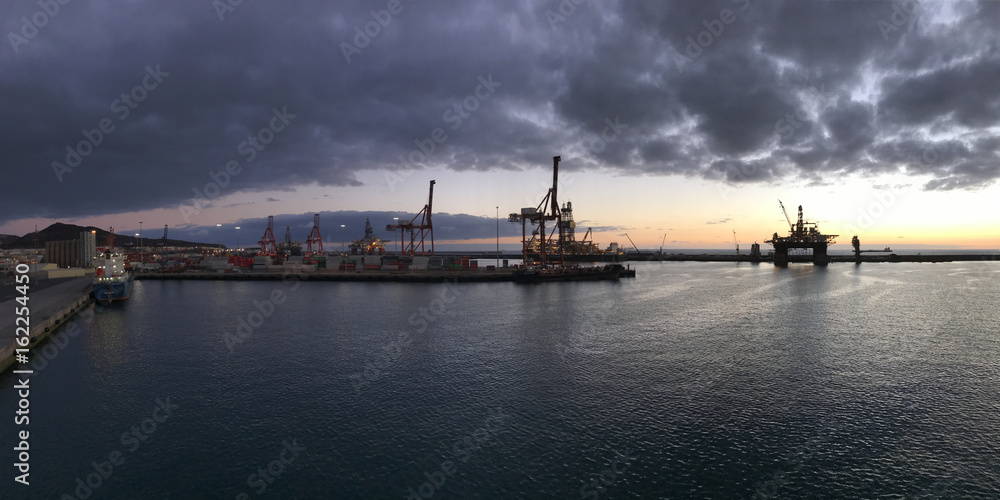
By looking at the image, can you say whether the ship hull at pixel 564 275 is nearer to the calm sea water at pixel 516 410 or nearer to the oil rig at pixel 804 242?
the calm sea water at pixel 516 410

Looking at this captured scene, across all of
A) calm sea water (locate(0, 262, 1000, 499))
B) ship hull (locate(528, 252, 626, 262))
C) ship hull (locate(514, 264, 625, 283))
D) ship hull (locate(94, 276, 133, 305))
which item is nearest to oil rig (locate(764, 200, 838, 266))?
ship hull (locate(528, 252, 626, 262))

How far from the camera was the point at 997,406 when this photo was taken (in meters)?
23.7

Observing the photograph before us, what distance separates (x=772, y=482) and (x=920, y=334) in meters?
37.7

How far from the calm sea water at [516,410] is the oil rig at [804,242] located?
135m

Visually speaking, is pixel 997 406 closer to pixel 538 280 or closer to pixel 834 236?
pixel 538 280

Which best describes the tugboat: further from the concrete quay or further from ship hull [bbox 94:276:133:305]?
the concrete quay

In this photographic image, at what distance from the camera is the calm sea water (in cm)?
1670

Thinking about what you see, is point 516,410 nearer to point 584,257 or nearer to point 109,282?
point 109,282

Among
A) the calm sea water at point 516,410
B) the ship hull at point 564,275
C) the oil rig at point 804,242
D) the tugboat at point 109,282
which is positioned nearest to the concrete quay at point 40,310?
the tugboat at point 109,282

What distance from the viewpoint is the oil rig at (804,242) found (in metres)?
164

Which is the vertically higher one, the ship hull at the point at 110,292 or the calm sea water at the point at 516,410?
the ship hull at the point at 110,292

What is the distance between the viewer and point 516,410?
23.0 m

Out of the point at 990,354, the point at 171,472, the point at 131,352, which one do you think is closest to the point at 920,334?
the point at 990,354

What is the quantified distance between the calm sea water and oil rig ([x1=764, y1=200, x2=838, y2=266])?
443 feet
